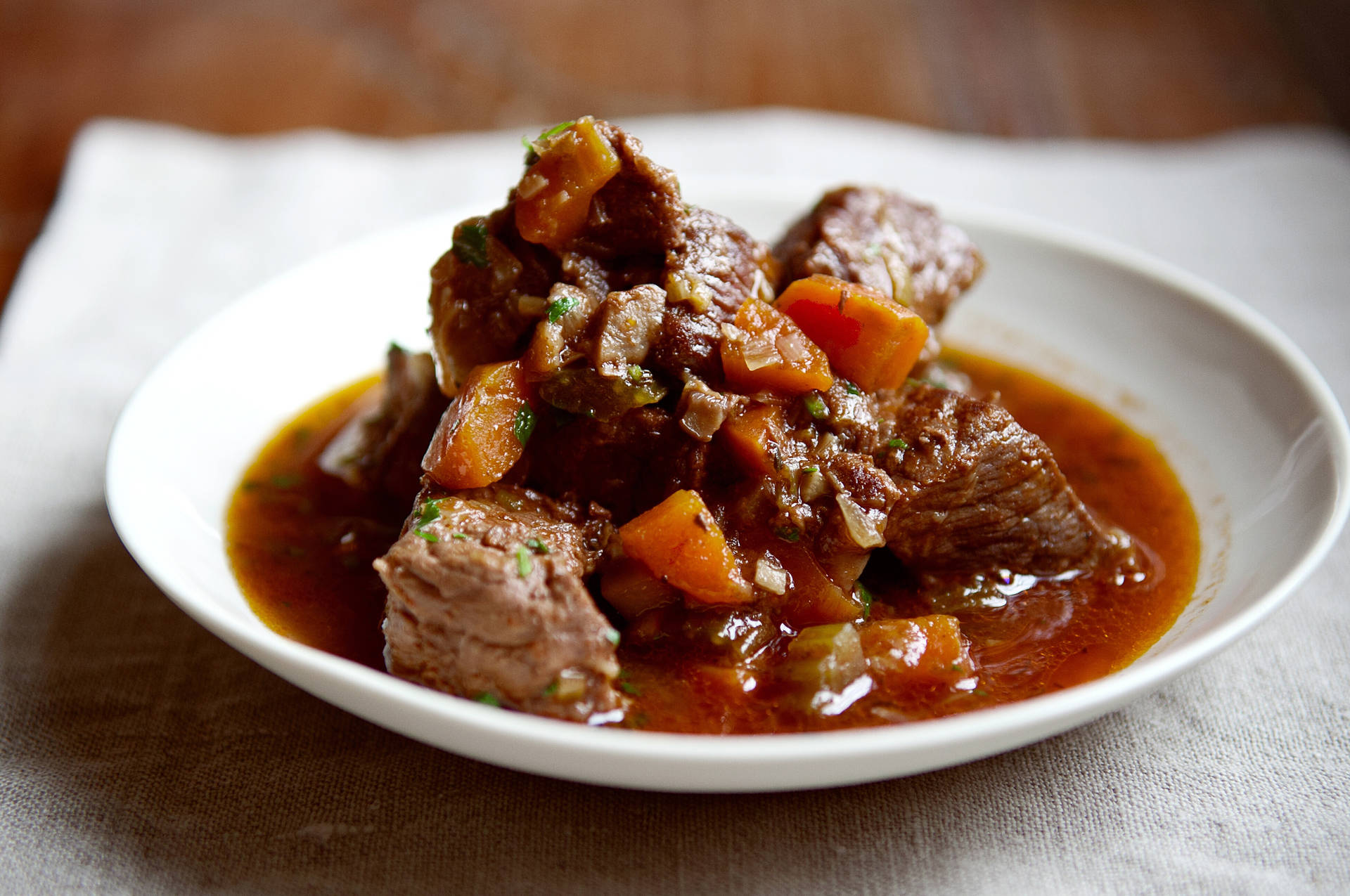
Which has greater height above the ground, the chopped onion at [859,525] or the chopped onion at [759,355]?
the chopped onion at [759,355]

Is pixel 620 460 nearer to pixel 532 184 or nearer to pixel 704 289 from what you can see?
pixel 704 289

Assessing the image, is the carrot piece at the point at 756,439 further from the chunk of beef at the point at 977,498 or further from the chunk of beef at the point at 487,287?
the chunk of beef at the point at 487,287

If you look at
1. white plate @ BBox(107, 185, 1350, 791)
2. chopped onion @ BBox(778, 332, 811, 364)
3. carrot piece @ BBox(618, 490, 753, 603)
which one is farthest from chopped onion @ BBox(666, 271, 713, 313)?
white plate @ BBox(107, 185, 1350, 791)

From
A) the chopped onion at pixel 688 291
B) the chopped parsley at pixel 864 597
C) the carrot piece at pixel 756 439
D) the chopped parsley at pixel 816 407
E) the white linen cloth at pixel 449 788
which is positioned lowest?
the white linen cloth at pixel 449 788

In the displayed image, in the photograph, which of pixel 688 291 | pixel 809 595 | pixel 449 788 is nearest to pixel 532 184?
pixel 688 291

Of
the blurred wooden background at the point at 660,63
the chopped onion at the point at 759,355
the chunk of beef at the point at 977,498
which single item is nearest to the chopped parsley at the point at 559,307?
the chopped onion at the point at 759,355

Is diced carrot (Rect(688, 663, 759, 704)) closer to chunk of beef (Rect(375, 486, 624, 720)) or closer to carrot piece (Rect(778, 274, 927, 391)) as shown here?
chunk of beef (Rect(375, 486, 624, 720))

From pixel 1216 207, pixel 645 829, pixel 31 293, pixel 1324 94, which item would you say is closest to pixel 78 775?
pixel 645 829

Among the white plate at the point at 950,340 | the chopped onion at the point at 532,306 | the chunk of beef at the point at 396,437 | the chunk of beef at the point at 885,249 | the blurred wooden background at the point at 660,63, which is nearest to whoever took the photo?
the white plate at the point at 950,340
